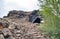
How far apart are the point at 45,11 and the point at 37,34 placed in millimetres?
2672

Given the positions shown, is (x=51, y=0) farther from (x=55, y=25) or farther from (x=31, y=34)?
(x=31, y=34)

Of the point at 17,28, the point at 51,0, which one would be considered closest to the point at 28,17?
the point at 17,28

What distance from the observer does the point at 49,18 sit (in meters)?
19.1

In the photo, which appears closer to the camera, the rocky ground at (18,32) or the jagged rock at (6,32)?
the jagged rock at (6,32)

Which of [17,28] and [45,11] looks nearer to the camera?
[45,11]

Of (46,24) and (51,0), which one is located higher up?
(51,0)

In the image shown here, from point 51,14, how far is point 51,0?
117cm

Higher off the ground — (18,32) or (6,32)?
(6,32)

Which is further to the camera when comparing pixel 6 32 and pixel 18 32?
pixel 18 32

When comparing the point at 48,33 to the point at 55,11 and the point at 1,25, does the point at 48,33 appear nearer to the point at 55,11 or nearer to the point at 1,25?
the point at 55,11

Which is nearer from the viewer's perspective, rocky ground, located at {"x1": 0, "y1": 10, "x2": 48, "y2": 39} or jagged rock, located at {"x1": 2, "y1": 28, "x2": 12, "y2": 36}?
jagged rock, located at {"x1": 2, "y1": 28, "x2": 12, "y2": 36}

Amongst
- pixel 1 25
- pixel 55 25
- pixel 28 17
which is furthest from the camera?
pixel 28 17

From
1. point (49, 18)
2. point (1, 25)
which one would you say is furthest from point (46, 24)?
point (1, 25)

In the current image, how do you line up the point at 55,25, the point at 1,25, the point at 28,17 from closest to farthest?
the point at 55,25, the point at 1,25, the point at 28,17
